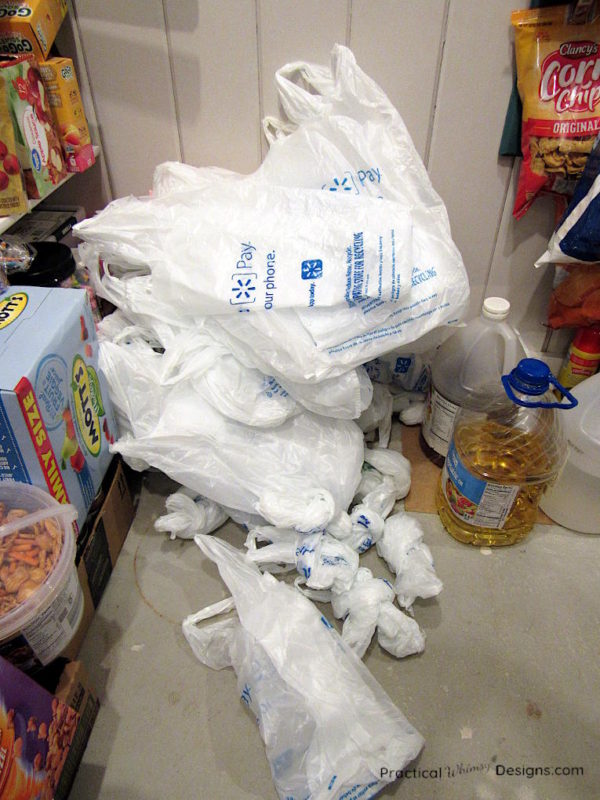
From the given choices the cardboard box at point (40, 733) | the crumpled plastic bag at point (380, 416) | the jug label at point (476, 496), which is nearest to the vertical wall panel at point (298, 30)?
the crumpled plastic bag at point (380, 416)

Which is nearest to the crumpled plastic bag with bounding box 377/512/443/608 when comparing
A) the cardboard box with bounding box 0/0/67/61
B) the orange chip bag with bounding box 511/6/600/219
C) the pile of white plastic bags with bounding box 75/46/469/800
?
the pile of white plastic bags with bounding box 75/46/469/800

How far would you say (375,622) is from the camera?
0.79 metres

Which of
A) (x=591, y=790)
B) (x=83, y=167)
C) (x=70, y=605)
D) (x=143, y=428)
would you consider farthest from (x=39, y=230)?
(x=591, y=790)

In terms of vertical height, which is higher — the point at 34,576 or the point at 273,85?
the point at 273,85

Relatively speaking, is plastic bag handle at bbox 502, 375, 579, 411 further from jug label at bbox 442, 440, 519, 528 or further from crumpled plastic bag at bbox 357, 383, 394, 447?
crumpled plastic bag at bbox 357, 383, 394, 447

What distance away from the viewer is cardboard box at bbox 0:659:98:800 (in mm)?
513

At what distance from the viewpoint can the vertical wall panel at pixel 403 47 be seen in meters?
0.88

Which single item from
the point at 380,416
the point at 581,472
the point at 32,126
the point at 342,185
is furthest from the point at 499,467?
the point at 32,126

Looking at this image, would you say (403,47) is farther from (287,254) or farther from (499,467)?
(499,467)

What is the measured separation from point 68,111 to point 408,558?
917mm

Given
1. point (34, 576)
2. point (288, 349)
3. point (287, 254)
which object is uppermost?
point (287, 254)

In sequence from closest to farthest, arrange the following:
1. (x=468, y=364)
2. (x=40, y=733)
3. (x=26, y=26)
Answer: (x=40, y=733)
(x=26, y=26)
(x=468, y=364)

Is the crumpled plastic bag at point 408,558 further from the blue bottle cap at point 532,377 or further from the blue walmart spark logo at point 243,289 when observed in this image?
the blue walmart spark logo at point 243,289

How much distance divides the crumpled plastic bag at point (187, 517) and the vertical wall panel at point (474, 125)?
708mm
